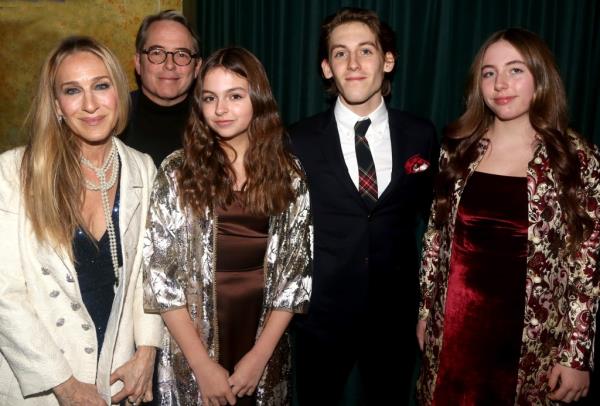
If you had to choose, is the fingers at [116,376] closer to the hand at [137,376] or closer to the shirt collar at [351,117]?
the hand at [137,376]

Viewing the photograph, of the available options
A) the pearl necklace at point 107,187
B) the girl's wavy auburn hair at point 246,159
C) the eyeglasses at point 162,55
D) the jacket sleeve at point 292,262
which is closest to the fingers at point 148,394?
the pearl necklace at point 107,187

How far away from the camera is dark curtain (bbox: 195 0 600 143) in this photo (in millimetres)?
2439

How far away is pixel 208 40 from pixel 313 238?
1.49 m

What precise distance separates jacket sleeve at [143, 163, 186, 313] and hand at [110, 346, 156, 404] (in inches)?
6.7

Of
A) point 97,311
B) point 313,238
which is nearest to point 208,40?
point 313,238

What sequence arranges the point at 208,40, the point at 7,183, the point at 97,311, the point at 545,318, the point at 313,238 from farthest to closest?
the point at 208,40 < the point at 313,238 < the point at 545,318 < the point at 97,311 < the point at 7,183

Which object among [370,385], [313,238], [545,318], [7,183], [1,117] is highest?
[1,117]

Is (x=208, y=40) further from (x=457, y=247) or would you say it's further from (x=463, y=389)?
(x=463, y=389)

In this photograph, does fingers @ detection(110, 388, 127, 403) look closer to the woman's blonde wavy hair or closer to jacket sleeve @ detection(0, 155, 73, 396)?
jacket sleeve @ detection(0, 155, 73, 396)

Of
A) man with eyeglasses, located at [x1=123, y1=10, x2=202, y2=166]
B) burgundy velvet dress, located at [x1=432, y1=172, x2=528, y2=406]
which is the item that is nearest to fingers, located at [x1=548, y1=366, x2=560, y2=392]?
burgundy velvet dress, located at [x1=432, y1=172, x2=528, y2=406]

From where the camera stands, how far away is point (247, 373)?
180cm

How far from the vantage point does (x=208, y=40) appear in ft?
9.53

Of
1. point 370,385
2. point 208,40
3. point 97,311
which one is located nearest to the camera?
point 97,311

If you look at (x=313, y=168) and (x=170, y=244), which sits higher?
(x=313, y=168)
